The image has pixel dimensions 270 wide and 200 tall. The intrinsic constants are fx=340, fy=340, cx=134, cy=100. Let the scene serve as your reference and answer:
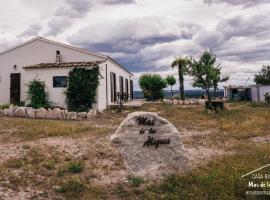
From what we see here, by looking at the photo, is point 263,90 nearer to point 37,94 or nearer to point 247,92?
point 247,92

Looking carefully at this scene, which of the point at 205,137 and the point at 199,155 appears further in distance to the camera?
the point at 205,137

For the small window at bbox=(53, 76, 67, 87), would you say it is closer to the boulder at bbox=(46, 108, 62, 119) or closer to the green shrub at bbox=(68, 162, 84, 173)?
the boulder at bbox=(46, 108, 62, 119)

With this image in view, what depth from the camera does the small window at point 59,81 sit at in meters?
25.8

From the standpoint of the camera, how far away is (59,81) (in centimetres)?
2592

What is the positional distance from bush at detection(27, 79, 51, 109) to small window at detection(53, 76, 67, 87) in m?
0.93

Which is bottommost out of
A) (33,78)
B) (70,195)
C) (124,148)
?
(70,195)

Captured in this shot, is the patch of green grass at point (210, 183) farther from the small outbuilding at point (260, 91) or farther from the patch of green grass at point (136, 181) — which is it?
the small outbuilding at point (260, 91)

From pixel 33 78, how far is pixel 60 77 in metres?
2.22

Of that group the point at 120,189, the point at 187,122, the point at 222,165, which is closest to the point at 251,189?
the point at 222,165

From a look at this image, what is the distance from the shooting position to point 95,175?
888 cm

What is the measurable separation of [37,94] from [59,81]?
190 centimetres

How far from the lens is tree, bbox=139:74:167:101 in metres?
45.8

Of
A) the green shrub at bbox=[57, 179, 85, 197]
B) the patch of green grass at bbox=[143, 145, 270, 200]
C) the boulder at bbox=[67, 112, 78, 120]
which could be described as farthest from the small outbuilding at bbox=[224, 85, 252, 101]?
the green shrub at bbox=[57, 179, 85, 197]

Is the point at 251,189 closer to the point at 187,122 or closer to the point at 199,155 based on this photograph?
the point at 199,155
